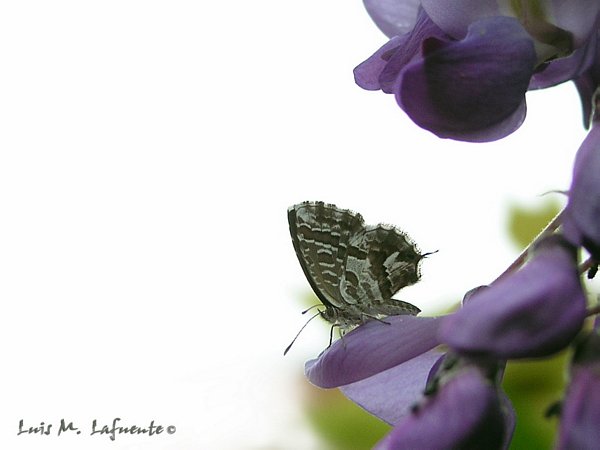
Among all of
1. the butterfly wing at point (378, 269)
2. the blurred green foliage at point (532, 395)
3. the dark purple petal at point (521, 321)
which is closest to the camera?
the dark purple petal at point (521, 321)

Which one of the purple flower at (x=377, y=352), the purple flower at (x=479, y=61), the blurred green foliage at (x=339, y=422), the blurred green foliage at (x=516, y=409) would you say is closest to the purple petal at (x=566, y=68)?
the purple flower at (x=479, y=61)

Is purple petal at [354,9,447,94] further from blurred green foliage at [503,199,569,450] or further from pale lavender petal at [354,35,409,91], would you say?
blurred green foliage at [503,199,569,450]

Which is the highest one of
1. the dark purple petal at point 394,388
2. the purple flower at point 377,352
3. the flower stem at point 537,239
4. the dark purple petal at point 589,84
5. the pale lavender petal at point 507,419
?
the dark purple petal at point 589,84

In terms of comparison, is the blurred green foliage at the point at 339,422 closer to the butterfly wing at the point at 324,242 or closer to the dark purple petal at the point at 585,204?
the butterfly wing at the point at 324,242

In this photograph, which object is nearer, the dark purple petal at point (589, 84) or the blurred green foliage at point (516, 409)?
the dark purple petal at point (589, 84)

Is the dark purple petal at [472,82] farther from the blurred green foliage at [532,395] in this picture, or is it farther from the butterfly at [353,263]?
the blurred green foliage at [532,395]

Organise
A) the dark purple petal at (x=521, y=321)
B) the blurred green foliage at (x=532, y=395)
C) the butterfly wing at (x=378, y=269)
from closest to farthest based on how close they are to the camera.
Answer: the dark purple petal at (x=521, y=321)
the butterfly wing at (x=378, y=269)
the blurred green foliage at (x=532, y=395)

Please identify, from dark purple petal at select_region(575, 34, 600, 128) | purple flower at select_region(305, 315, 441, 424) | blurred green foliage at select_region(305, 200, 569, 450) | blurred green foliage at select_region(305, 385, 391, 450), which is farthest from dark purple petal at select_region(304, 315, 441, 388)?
blurred green foliage at select_region(305, 385, 391, 450)

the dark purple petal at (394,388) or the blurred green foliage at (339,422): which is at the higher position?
the dark purple petal at (394,388)
